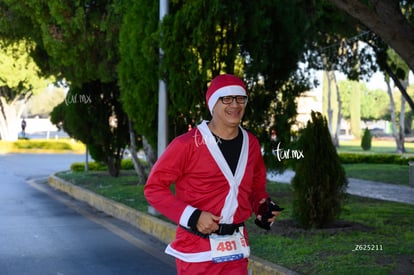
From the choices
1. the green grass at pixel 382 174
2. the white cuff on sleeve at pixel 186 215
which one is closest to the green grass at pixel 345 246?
the white cuff on sleeve at pixel 186 215

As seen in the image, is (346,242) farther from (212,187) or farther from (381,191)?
(381,191)

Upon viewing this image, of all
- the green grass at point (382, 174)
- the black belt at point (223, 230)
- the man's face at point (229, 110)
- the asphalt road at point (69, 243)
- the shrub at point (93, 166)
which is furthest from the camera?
the shrub at point (93, 166)

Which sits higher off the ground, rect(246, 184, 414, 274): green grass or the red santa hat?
the red santa hat

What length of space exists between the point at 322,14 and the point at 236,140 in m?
11.3

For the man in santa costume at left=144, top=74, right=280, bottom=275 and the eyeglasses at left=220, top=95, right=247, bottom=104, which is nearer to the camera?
the man in santa costume at left=144, top=74, right=280, bottom=275

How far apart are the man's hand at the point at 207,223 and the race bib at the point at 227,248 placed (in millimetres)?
110

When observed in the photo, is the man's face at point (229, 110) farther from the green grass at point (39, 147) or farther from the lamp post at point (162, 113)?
the green grass at point (39, 147)

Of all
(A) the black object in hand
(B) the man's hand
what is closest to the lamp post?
(A) the black object in hand

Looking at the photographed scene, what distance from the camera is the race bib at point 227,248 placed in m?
3.82

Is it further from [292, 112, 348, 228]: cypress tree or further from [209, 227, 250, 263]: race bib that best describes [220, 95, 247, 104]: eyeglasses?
[292, 112, 348, 228]: cypress tree

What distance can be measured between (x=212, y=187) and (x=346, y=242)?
17.2 ft

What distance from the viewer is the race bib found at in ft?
12.5

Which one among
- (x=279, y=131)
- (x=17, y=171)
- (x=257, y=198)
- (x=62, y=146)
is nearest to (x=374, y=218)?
(x=279, y=131)

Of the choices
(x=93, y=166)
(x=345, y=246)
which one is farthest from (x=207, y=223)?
(x=93, y=166)
